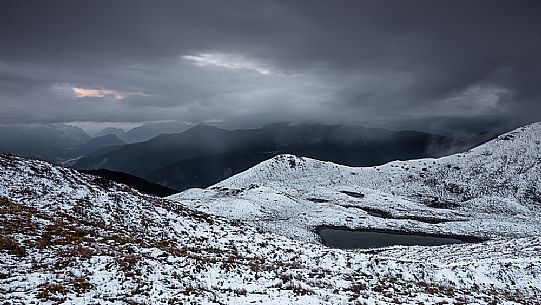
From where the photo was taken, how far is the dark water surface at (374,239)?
45612 mm

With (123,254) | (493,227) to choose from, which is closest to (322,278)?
(123,254)

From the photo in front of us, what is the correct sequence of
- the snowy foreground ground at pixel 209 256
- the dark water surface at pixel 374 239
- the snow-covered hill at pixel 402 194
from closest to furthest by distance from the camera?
the snowy foreground ground at pixel 209 256 → the dark water surface at pixel 374 239 → the snow-covered hill at pixel 402 194

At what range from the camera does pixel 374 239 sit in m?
48.5

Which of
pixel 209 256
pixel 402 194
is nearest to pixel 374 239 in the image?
pixel 209 256

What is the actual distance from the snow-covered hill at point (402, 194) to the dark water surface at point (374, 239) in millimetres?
2122

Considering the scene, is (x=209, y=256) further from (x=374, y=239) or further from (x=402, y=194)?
(x=402, y=194)

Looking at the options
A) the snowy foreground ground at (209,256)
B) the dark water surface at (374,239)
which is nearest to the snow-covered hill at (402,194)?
the snowy foreground ground at (209,256)

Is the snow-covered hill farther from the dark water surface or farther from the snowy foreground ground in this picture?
the dark water surface

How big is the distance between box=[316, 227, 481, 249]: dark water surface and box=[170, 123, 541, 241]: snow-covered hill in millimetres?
2122

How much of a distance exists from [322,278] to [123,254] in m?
11.7

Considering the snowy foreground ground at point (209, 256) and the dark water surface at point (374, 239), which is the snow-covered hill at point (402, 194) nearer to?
the snowy foreground ground at point (209, 256)

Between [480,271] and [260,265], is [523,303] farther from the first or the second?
[260,265]

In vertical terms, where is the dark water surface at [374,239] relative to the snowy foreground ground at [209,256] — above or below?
below

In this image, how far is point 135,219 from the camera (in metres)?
28.9
